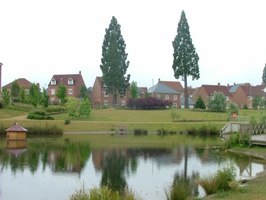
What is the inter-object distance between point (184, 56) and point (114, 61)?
1349 centimetres

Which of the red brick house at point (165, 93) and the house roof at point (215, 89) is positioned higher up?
the house roof at point (215, 89)

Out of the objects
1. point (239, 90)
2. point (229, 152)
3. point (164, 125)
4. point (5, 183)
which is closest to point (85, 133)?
point (164, 125)

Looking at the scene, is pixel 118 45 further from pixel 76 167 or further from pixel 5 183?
pixel 5 183

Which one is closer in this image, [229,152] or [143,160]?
[143,160]

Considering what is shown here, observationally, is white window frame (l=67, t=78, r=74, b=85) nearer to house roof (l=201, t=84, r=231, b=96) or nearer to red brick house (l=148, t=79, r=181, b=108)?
red brick house (l=148, t=79, r=181, b=108)

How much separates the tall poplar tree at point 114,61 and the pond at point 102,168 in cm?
3990

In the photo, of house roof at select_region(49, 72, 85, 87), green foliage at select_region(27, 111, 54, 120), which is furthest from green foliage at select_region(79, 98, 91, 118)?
house roof at select_region(49, 72, 85, 87)

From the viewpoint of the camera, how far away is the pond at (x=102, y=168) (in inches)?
612

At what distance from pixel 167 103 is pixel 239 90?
130ft

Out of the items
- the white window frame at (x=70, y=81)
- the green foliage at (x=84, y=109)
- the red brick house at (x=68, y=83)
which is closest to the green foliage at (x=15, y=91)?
the red brick house at (x=68, y=83)

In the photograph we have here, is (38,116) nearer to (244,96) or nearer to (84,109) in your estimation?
(84,109)

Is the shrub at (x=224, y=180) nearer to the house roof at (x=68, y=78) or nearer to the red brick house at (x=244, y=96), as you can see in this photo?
the house roof at (x=68, y=78)

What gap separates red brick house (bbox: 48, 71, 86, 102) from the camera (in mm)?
93812

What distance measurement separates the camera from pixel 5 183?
16.6m
